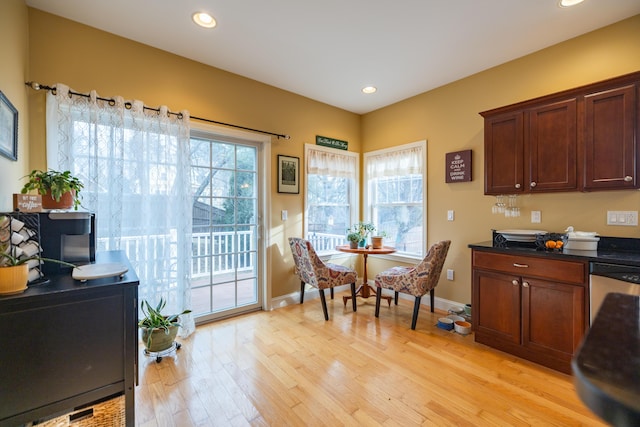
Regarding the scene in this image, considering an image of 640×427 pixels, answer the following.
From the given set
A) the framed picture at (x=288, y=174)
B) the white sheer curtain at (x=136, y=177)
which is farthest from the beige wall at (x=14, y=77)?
the framed picture at (x=288, y=174)

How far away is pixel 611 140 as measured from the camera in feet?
7.00

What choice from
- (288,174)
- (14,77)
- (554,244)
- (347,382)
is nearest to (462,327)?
(554,244)

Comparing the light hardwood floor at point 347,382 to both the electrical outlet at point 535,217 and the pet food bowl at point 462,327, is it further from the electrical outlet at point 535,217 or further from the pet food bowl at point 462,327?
the electrical outlet at point 535,217

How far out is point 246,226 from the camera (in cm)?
336

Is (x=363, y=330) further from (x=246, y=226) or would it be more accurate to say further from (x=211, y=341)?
(x=246, y=226)

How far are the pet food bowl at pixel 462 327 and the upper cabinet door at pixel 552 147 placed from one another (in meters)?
1.42

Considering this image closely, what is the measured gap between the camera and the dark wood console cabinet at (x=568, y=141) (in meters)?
2.07

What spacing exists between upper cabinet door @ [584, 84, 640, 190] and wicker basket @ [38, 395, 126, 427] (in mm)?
3589

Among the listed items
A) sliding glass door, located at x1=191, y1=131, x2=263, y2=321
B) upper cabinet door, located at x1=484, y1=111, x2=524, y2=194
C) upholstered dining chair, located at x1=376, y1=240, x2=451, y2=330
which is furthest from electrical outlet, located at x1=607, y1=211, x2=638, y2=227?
sliding glass door, located at x1=191, y1=131, x2=263, y2=321

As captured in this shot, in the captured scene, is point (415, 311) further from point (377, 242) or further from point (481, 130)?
point (481, 130)

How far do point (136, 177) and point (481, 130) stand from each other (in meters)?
3.47

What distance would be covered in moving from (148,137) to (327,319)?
2529 millimetres

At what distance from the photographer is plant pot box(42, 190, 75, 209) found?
5.20 feet

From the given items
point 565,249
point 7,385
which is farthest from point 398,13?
point 7,385
